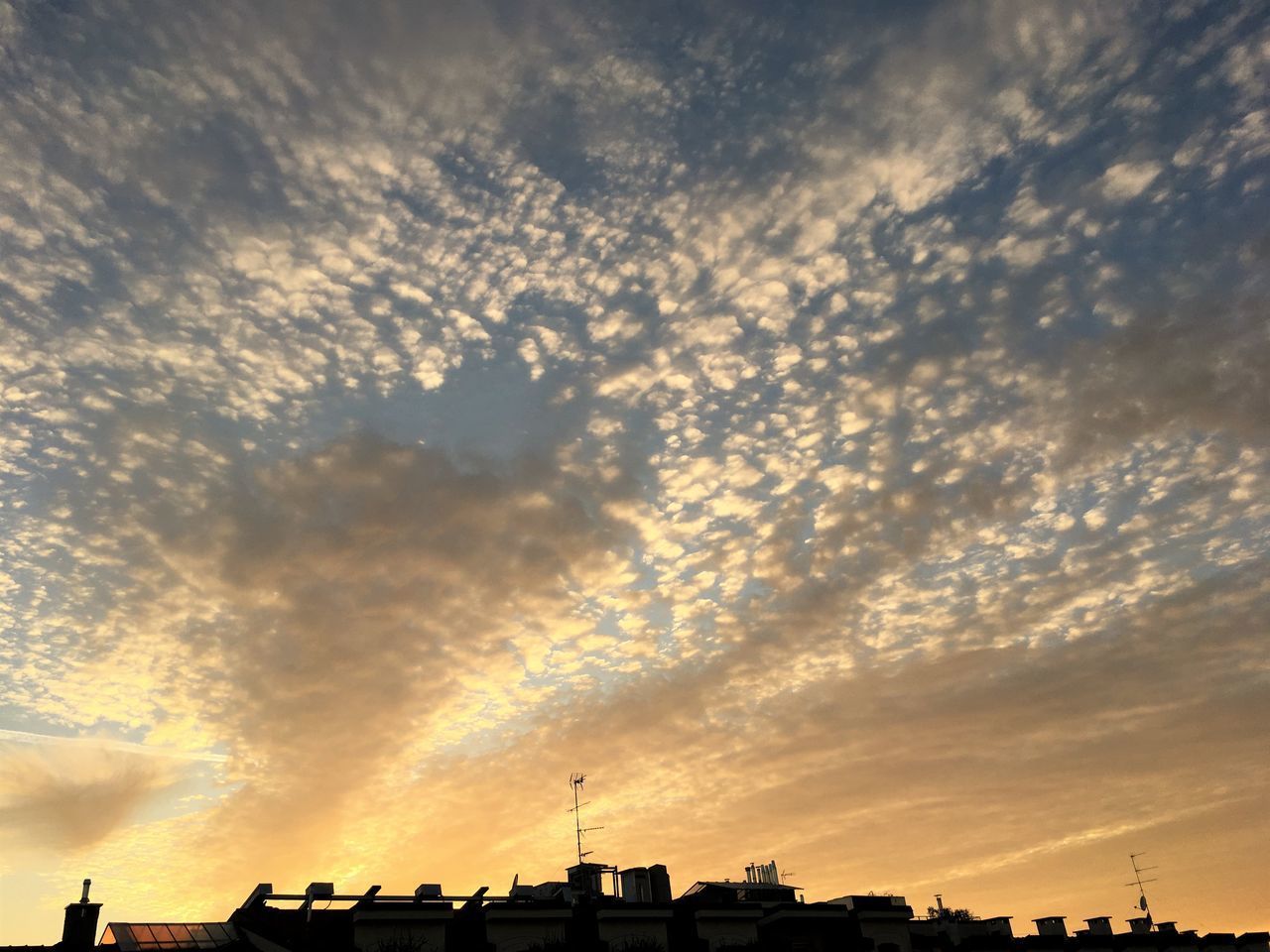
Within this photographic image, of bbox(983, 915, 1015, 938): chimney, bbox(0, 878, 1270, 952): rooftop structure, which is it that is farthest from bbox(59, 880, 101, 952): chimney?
bbox(983, 915, 1015, 938): chimney

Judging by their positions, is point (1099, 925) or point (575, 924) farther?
point (1099, 925)

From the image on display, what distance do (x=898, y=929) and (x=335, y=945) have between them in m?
33.9

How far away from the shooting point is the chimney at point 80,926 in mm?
44031

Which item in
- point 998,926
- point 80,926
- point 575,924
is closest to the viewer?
point 80,926

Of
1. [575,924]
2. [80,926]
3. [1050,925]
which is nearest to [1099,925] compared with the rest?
[1050,925]

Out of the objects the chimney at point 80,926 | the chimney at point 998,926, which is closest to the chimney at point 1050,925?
the chimney at point 998,926

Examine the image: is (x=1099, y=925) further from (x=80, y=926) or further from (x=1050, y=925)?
(x=80, y=926)

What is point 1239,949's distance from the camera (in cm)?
8338

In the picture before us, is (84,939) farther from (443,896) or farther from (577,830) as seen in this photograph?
(577,830)

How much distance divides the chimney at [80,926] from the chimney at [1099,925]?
229ft

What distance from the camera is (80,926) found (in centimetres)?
4466

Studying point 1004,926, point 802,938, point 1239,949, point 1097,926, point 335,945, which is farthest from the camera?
point 1239,949

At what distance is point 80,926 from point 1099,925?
72.1 m

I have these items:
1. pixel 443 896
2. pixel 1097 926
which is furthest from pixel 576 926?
pixel 1097 926
